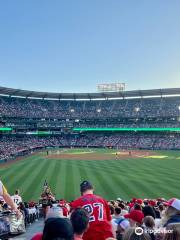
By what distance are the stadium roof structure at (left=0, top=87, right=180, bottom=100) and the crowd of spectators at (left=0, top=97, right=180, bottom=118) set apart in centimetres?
326

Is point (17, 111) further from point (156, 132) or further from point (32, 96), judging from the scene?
point (156, 132)

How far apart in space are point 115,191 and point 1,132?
6970cm

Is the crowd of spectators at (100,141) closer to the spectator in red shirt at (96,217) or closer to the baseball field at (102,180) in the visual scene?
the baseball field at (102,180)

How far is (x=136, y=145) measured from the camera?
3607 inches

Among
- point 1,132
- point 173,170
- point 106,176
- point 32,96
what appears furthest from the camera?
point 32,96

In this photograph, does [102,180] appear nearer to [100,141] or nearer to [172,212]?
[172,212]

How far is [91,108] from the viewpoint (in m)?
113

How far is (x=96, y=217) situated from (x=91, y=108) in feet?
350

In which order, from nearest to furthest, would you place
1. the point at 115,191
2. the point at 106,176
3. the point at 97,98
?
the point at 115,191 < the point at 106,176 < the point at 97,98

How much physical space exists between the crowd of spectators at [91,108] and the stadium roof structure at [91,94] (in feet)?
10.7

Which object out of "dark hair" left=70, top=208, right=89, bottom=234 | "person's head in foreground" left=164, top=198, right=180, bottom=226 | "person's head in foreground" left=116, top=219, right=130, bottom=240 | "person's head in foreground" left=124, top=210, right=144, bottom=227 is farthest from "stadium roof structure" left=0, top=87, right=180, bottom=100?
"dark hair" left=70, top=208, right=89, bottom=234

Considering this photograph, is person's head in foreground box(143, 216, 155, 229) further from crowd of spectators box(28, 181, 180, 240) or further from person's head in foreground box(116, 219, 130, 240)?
person's head in foreground box(116, 219, 130, 240)

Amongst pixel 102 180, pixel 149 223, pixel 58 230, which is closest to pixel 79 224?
pixel 58 230

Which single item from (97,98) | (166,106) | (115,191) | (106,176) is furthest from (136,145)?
(115,191)
